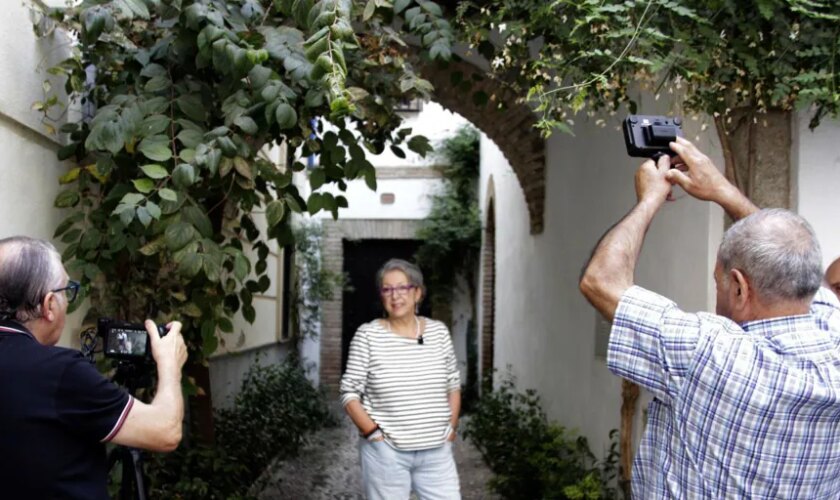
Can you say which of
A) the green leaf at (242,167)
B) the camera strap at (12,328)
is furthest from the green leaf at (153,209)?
the camera strap at (12,328)

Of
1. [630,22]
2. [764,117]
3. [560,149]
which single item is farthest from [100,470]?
[560,149]

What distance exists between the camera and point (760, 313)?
191 centimetres

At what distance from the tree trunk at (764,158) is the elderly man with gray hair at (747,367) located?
5.98ft

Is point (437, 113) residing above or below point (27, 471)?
above

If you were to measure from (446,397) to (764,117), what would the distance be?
6.31 ft

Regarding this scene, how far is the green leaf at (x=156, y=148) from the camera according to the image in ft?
10.2

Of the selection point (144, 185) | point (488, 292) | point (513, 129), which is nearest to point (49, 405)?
point (144, 185)

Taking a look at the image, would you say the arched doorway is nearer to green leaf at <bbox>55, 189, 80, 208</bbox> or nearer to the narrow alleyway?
the narrow alleyway

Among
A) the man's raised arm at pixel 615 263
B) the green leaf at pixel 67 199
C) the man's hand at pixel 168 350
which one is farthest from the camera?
the green leaf at pixel 67 199

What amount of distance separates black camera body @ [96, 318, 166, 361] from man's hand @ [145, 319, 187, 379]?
0.06 m

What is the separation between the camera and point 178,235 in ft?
10.2

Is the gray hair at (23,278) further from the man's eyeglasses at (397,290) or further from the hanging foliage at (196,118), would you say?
the man's eyeglasses at (397,290)

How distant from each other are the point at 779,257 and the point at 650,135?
562 mm

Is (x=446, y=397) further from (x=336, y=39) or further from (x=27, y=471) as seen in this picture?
(x=27, y=471)
